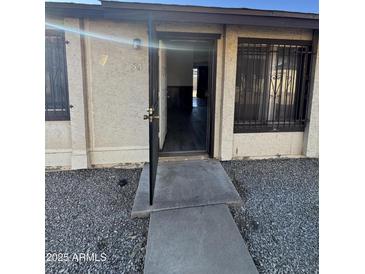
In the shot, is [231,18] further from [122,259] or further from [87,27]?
[122,259]

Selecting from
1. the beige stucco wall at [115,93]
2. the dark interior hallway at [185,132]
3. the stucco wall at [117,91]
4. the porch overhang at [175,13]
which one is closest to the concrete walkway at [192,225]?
the stucco wall at [117,91]

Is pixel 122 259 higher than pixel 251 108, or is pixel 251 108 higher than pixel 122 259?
pixel 251 108

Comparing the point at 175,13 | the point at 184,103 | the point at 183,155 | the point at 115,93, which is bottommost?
the point at 183,155

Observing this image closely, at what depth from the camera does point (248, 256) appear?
2070 mm

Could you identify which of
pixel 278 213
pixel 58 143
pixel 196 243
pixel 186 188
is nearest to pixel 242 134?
pixel 186 188

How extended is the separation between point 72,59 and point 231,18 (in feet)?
8.29

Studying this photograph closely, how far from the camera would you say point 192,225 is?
2490mm

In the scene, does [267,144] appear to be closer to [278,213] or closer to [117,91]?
[278,213]

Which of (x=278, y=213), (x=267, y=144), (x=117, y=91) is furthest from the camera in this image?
(x=267, y=144)

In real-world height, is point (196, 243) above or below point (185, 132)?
below

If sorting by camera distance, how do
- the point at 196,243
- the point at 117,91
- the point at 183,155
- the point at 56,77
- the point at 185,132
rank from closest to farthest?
the point at 196,243
the point at 56,77
the point at 117,91
the point at 183,155
the point at 185,132

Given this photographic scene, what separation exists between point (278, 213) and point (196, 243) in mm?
1151
